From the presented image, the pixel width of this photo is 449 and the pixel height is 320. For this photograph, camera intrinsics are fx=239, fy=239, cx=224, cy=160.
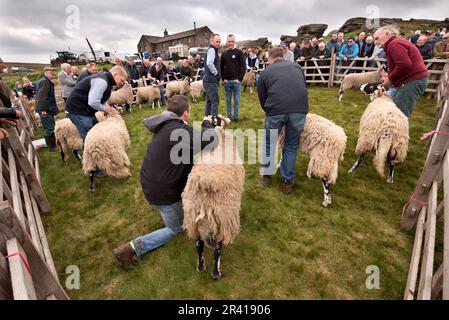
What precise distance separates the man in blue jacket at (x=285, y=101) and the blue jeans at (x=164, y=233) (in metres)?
2.22

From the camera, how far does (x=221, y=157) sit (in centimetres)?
307

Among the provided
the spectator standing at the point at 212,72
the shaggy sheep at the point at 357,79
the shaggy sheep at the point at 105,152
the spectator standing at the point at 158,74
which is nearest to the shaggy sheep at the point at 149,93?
the spectator standing at the point at 158,74

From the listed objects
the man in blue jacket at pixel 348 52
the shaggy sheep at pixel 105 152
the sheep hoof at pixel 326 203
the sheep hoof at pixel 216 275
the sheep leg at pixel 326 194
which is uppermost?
the man in blue jacket at pixel 348 52

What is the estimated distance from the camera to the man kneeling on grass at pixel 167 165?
2949 mm

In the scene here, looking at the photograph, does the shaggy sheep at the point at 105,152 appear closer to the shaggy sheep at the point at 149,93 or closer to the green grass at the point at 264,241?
the green grass at the point at 264,241

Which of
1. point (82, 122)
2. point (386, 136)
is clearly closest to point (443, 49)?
point (386, 136)

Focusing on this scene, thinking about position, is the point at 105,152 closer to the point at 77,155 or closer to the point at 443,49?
the point at 77,155

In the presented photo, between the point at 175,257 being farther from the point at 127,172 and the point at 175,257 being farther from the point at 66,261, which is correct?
the point at 127,172

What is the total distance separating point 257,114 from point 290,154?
4.78 metres

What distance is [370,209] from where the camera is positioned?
13.5 feet

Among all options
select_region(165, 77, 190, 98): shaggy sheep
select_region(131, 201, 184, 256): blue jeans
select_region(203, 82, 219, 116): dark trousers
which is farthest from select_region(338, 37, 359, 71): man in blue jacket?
select_region(131, 201, 184, 256): blue jeans

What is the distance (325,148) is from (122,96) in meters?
10.4

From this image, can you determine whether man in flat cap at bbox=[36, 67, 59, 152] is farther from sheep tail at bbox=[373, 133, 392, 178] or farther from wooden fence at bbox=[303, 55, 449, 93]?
wooden fence at bbox=[303, 55, 449, 93]

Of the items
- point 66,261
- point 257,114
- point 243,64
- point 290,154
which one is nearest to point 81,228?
point 66,261
